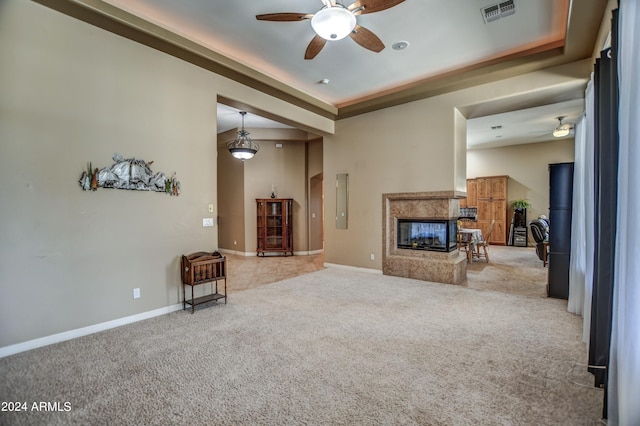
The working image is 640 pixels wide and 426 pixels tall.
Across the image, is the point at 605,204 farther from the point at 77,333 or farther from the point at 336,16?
the point at 77,333

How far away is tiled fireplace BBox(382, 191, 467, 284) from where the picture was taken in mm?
5109

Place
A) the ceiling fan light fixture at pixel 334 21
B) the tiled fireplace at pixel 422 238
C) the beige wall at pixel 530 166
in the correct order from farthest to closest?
the beige wall at pixel 530 166, the tiled fireplace at pixel 422 238, the ceiling fan light fixture at pixel 334 21

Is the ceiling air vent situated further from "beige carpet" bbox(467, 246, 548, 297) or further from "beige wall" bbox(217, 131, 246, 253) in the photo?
"beige wall" bbox(217, 131, 246, 253)

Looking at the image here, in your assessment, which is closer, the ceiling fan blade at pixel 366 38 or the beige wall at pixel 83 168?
the beige wall at pixel 83 168

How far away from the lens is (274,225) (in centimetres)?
856

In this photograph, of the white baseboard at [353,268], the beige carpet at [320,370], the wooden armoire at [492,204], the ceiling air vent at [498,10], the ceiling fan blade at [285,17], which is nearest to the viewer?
the beige carpet at [320,370]

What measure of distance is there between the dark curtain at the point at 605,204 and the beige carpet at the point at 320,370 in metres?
0.36

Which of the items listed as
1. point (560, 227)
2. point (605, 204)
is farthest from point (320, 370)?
point (560, 227)

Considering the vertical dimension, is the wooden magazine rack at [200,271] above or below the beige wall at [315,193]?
below

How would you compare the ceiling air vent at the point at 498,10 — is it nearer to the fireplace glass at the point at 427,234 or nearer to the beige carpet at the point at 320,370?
the fireplace glass at the point at 427,234

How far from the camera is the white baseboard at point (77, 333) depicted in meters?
2.64

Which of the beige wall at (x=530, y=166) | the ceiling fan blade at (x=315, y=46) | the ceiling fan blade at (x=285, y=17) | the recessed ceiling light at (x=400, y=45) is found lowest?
the beige wall at (x=530, y=166)

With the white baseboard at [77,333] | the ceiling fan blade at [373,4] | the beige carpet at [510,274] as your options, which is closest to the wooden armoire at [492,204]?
the beige carpet at [510,274]

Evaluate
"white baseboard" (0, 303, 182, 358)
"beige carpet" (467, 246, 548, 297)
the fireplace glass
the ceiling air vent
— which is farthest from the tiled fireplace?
"white baseboard" (0, 303, 182, 358)
